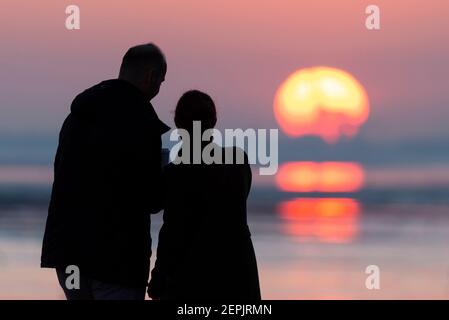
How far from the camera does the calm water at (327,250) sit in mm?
10945

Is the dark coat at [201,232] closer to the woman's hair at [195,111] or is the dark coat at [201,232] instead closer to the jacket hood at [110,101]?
the woman's hair at [195,111]

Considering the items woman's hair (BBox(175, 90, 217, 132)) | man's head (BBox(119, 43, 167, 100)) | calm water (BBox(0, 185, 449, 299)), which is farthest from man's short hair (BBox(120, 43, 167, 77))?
calm water (BBox(0, 185, 449, 299))

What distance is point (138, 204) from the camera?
505 centimetres

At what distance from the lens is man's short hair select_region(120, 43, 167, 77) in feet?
16.7

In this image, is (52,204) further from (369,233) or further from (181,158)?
(369,233)

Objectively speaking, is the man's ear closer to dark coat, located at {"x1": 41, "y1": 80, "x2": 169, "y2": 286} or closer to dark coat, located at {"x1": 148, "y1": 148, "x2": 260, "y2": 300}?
dark coat, located at {"x1": 41, "y1": 80, "x2": 169, "y2": 286}

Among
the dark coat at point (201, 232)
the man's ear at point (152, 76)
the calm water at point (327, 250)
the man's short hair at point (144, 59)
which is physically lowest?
the dark coat at point (201, 232)

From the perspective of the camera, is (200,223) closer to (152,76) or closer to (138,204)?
(138,204)

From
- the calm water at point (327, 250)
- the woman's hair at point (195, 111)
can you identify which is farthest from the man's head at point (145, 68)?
the calm water at point (327, 250)

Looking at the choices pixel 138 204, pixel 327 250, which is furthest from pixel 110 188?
pixel 327 250

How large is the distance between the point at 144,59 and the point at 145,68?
0.04 m

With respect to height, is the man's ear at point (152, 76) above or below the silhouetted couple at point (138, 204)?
above

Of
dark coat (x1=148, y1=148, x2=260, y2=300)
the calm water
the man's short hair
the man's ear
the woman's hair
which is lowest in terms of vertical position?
dark coat (x1=148, y1=148, x2=260, y2=300)
